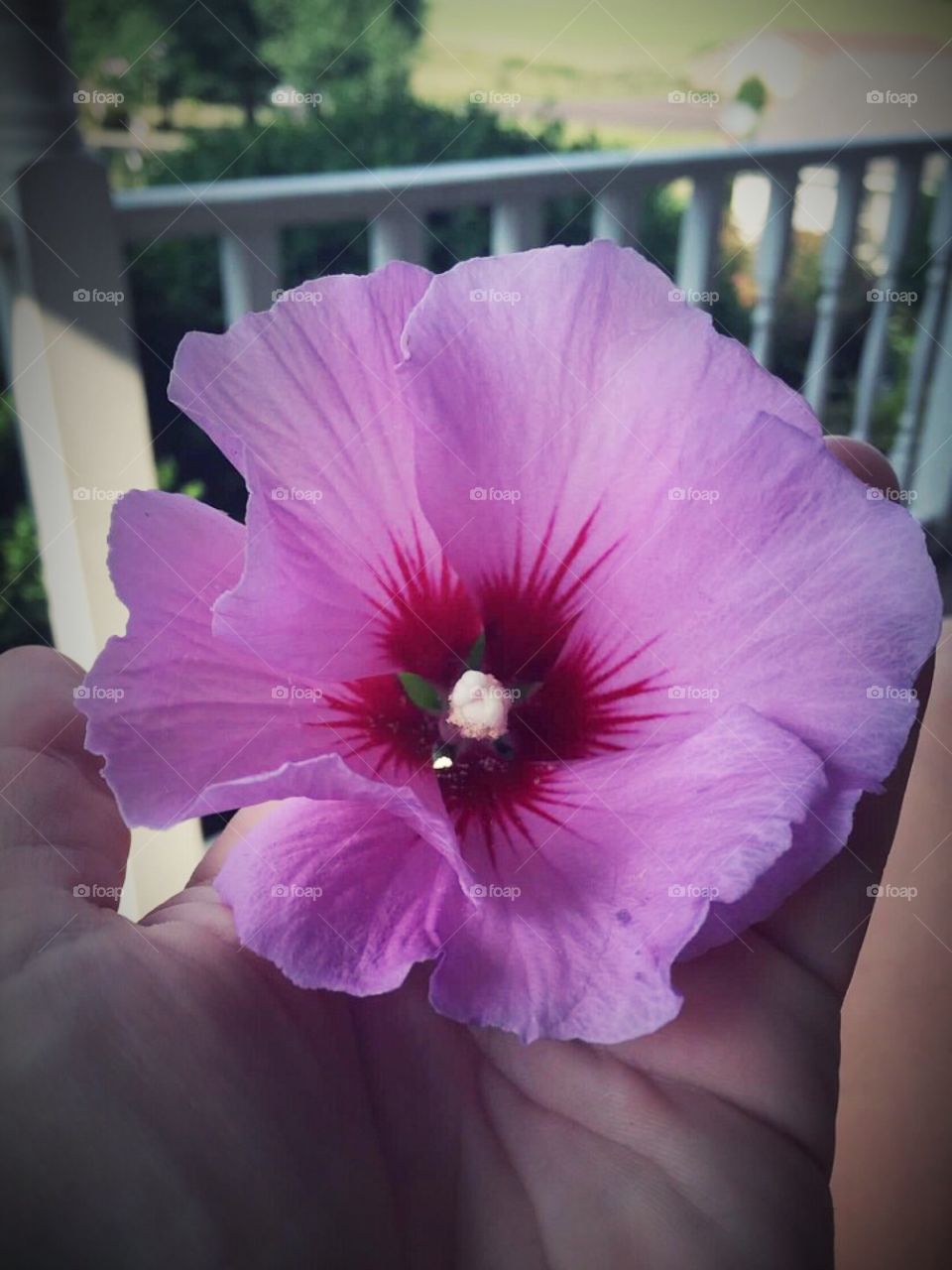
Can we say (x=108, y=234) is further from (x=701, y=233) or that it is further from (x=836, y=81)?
(x=836, y=81)

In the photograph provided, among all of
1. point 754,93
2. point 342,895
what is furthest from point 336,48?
point 342,895

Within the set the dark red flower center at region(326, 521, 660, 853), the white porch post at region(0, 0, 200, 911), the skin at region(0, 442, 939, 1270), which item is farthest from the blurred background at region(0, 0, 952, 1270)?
the skin at region(0, 442, 939, 1270)

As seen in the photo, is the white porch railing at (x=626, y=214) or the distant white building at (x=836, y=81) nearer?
the white porch railing at (x=626, y=214)

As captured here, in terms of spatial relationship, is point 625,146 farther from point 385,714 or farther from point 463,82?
point 385,714

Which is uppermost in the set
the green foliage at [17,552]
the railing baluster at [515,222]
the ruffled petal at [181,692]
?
the railing baluster at [515,222]

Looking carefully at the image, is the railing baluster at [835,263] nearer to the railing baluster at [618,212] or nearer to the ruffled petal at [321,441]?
the railing baluster at [618,212]

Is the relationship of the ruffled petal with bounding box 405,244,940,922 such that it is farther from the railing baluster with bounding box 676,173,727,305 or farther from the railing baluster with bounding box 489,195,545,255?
the railing baluster with bounding box 676,173,727,305

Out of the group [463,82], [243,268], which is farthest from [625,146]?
[243,268]

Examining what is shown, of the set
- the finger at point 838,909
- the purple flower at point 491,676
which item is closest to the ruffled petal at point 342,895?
the purple flower at point 491,676
